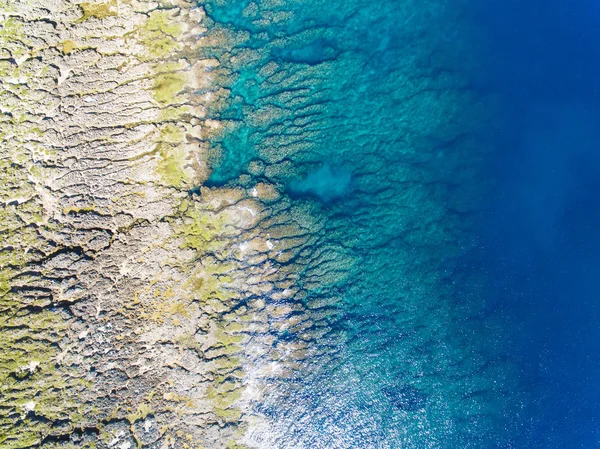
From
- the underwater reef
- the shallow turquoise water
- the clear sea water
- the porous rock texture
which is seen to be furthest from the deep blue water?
the porous rock texture

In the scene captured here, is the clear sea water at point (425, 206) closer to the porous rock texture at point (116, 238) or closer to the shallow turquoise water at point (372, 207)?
the shallow turquoise water at point (372, 207)

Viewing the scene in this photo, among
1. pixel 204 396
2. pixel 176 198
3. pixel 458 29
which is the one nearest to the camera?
pixel 204 396

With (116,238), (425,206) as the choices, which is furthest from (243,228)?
(425,206)

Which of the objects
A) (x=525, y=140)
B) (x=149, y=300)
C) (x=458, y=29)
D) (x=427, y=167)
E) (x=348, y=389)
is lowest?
(x=348, y=389)

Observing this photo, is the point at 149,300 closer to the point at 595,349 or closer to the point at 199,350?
the point at 199,350

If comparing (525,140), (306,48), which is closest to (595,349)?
(525,140)

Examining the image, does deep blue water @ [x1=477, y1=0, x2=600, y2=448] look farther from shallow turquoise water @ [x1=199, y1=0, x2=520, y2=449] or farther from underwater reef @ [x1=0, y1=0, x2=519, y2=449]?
underwater reef @ [x1=0, y1=0, x2=519, y2=449]

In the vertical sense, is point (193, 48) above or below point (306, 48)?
below
